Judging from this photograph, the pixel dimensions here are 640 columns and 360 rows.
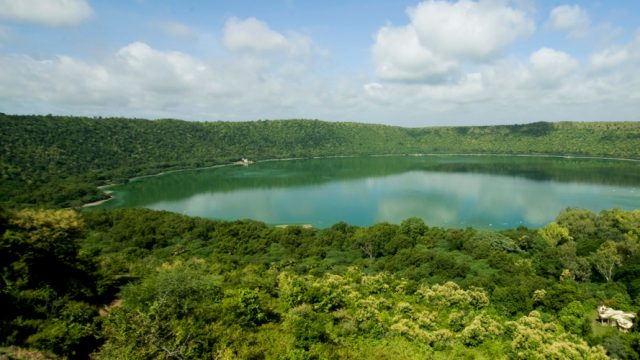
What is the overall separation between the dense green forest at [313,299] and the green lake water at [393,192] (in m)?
23.4

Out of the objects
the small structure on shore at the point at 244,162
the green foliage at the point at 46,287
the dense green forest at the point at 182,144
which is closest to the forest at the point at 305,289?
the green foliage at the point at 46,287

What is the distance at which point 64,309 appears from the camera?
14250 mm

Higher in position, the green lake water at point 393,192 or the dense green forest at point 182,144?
the dense green forest at point 182,144

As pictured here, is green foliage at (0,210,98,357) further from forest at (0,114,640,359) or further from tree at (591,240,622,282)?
tree at (591,240,622,282)

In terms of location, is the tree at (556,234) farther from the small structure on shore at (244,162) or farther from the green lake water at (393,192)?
the small structure on shore at (244,162)

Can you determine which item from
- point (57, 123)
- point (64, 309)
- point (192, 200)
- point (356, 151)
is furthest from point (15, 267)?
point (356, 151)

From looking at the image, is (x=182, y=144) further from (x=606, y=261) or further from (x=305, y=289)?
(x=606, y=261)

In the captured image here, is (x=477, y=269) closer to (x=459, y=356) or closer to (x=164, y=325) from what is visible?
(x=459, y=356)

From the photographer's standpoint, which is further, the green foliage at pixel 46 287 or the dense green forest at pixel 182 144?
the dense green forest at pixel 182 144

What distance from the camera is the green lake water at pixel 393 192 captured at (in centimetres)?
6397

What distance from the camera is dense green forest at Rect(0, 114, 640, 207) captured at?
258ft

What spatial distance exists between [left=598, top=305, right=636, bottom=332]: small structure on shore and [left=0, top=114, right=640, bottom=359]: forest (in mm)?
500

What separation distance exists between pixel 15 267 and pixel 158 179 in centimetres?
9139

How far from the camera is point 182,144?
139375 mm
